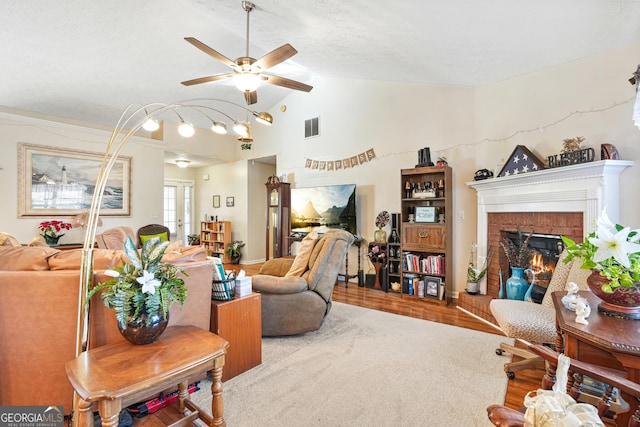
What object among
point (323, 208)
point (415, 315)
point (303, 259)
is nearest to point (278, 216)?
point (323, 208)

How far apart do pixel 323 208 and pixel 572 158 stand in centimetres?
343

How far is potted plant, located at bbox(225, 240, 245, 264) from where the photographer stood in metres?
6.95

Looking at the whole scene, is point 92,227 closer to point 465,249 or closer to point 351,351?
point 351,351

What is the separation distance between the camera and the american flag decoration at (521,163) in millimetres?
3213

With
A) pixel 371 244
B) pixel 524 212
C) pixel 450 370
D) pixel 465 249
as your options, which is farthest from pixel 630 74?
pixel 371 244

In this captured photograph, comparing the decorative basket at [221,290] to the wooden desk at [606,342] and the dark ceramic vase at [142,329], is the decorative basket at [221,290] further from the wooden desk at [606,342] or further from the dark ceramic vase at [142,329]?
the wooden desk at [606,342]

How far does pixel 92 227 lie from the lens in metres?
1.62

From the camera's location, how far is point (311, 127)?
5836 millimetres

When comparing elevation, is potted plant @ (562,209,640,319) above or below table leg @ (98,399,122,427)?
above

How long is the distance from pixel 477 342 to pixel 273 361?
1837 millimetres

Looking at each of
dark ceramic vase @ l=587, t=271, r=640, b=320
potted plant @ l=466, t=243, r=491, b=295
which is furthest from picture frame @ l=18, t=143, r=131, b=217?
dark ceramic vase @ l=587, t=271, r=640, b=320

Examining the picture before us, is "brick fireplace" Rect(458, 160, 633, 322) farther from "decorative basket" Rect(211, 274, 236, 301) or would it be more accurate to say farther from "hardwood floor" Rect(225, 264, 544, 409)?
"decorative basket" Rect(211, 274, 236, 301)

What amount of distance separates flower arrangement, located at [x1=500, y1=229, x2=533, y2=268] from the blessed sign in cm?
79

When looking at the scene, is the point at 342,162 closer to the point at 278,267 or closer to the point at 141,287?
A: the point at 278,267
